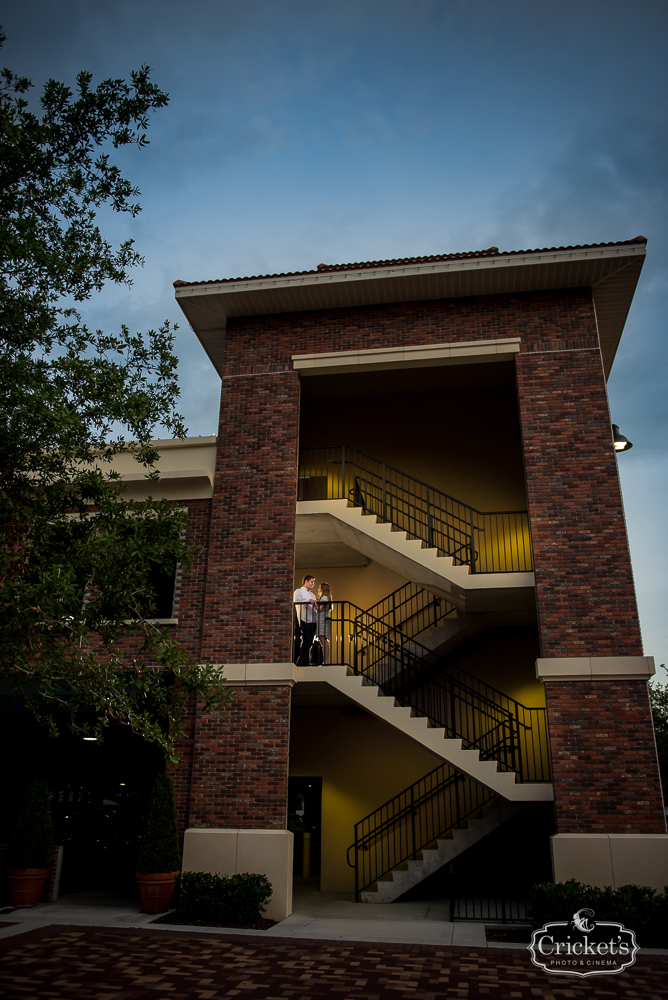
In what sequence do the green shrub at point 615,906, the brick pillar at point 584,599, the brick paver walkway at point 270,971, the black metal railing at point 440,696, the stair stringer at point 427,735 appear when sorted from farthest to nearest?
1. the black metal railing at point 440,696
2. the stair stringer at point 427,735
3. the brick pillar at point 584,599
4. the green shrub at point 615,906
5. the brick paver walkway at point 270,971

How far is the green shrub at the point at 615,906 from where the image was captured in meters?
10.0

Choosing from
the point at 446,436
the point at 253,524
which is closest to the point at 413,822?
the point at 253,524

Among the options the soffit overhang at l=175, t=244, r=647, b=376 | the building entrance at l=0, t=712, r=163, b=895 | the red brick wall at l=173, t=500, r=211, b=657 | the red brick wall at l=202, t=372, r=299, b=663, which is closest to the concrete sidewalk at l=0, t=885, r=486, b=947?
the building entrance at l=0, t=712, r=163, b=895

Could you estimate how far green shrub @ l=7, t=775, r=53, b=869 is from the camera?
12.2 m

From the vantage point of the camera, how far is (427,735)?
12695 millimetres

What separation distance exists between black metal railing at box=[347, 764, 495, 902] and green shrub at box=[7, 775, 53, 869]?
6152 millimetres

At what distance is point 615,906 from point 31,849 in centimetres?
916

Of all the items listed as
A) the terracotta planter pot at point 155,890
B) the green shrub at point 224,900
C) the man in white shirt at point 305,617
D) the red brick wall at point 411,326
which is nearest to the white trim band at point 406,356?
the red brick wall at point 411,326

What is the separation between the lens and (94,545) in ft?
29.9

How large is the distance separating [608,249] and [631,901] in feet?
35.8

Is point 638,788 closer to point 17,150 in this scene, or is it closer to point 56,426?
point 56,426

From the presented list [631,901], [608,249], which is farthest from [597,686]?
[608,249]

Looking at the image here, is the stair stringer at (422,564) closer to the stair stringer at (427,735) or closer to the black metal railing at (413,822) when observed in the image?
the stair stringer at (427,735)

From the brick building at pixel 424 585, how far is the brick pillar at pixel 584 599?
1.4 inches
